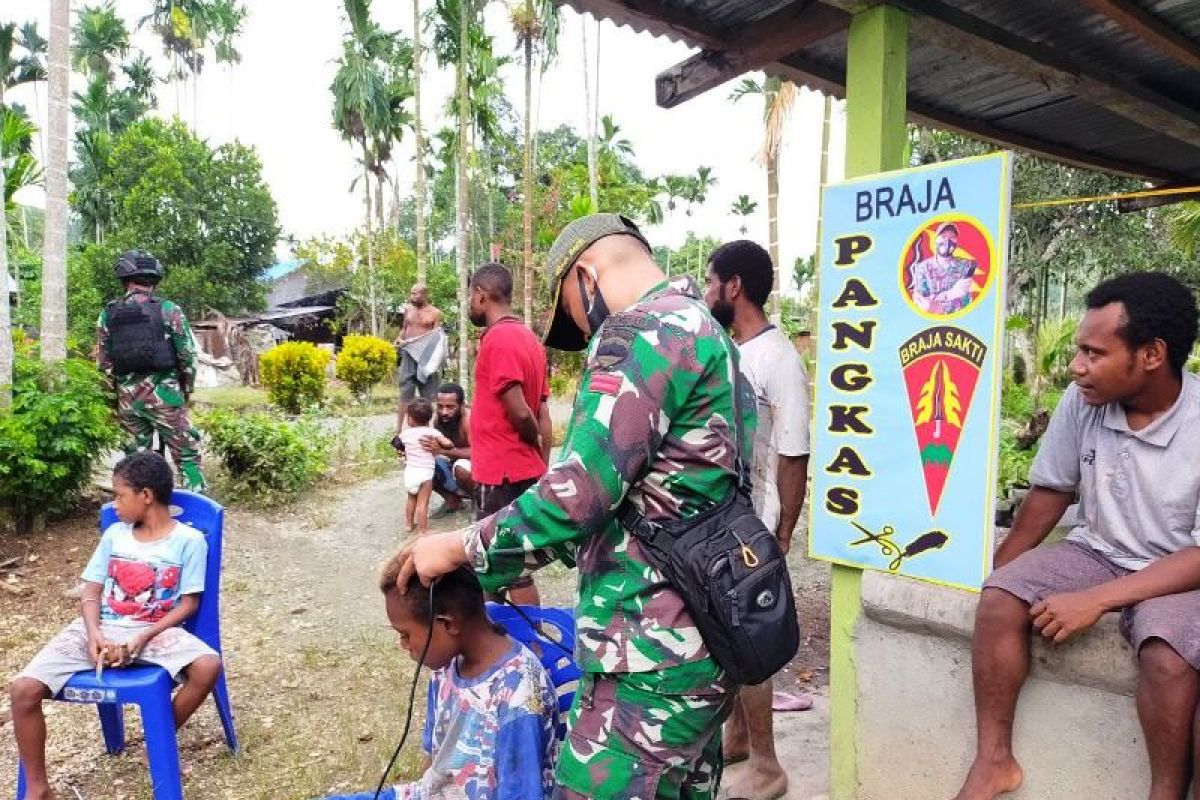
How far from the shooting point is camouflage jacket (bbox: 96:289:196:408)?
5875 mm

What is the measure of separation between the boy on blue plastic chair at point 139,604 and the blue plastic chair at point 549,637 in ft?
4.62

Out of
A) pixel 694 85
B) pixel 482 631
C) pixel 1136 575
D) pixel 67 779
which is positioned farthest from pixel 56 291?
pixel 1136 575

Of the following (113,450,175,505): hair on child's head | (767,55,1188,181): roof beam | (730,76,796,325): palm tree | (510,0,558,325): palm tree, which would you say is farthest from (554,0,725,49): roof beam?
(510,0,558,325): palm tree

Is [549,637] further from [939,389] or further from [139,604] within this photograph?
[139,604]

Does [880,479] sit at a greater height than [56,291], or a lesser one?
lesser

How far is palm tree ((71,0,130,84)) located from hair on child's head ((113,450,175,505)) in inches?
1328

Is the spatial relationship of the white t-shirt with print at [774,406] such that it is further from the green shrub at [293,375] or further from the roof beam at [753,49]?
the green shrub at [293,375]

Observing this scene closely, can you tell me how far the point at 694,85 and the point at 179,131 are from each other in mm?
24664

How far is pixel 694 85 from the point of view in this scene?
317 cm

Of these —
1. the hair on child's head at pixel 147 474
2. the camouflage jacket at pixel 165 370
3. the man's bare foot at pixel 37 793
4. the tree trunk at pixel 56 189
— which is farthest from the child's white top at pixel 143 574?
the tree trunk at pixel 56 189

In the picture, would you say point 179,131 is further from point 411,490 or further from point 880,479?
point 880,479

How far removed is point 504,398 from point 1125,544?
8.13 feet

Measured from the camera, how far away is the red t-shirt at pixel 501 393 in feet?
12.3

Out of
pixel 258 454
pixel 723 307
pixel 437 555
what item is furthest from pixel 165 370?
pixel 437 555
